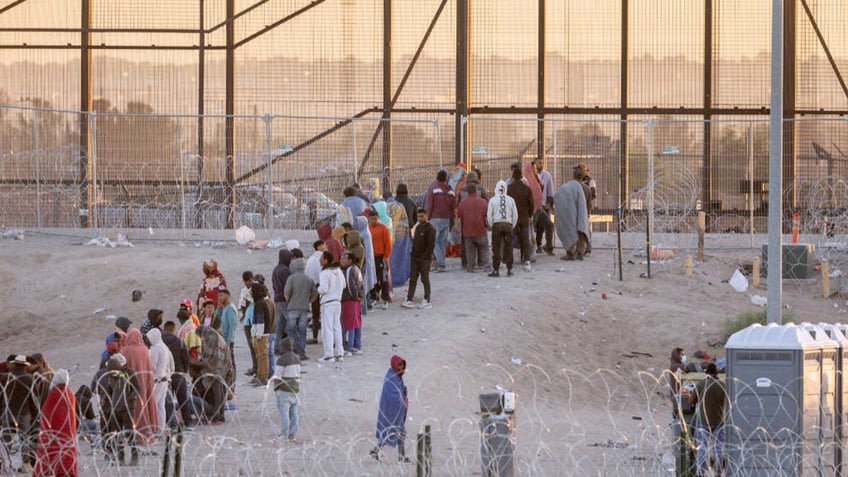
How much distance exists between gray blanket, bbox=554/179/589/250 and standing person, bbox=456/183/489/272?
5.19 feet

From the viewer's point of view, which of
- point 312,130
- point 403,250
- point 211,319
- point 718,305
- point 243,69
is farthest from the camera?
point 243,69

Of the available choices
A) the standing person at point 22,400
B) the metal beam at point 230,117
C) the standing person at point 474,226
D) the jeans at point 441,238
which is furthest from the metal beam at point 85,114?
the standing person at point 22,400

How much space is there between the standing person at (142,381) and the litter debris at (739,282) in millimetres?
12081

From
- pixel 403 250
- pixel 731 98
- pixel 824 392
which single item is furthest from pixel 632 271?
pixel 824 392

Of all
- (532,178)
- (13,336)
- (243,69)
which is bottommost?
(13,336)

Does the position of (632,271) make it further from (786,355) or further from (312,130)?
(786,355)

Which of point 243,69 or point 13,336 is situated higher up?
point 243,69

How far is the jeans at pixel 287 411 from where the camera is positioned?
581 inches

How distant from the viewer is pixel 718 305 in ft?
77.9

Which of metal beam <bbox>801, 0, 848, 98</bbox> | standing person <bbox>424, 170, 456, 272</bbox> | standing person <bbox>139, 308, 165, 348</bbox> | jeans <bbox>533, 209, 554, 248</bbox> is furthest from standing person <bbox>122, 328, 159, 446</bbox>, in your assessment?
metal beam <bbox>801, 0, 848, 98</bbox>

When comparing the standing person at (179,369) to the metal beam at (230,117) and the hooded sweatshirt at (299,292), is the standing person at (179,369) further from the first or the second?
the metal beam at (230,117)

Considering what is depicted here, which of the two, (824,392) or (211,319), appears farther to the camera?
(211,319)

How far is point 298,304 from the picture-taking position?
1853cm

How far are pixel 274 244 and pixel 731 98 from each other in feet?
32.9
